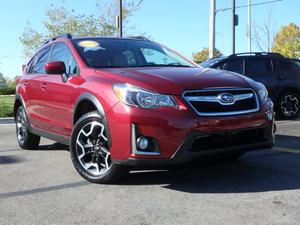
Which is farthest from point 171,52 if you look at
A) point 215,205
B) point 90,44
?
point 215,205

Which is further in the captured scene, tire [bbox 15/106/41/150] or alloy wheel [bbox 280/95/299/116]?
alloy wheel [bbox 280/95/299/116]

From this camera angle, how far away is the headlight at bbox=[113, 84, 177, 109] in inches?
185

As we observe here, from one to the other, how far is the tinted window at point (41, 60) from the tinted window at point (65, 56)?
0.95 feet

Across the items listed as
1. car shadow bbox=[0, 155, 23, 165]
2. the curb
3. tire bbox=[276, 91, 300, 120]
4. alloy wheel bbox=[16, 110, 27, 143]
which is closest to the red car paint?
car shadow bbox=[0, 155, 23, 165]

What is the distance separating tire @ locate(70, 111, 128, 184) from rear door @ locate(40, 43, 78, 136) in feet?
1.57

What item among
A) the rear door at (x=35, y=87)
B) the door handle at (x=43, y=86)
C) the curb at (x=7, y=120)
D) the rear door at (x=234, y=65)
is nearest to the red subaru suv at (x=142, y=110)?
the door handle at (x=43, y=86)

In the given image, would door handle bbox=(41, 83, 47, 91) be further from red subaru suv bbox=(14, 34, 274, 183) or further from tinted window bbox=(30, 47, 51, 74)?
tinted window bbox=(30, 47, 51, 74)

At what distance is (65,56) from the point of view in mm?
6312

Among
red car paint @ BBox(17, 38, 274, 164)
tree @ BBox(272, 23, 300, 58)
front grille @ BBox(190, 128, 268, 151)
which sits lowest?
front grille @ BBox(190, 128, 268, 151)

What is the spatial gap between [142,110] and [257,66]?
787cm

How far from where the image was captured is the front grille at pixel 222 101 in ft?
15.6

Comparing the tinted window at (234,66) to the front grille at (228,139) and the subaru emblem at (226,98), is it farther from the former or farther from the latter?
the subaru emblem at (226,98)

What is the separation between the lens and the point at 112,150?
4895 mm

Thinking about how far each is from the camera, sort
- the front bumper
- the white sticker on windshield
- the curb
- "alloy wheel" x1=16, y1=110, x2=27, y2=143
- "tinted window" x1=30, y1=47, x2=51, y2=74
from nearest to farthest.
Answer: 1. the front bumper
2. the white sticker on windshield
3. "tinted window" x1=30, y1=47, x2=51, y2=74
4. "alloy wheel" x1=16, y1=110, x2=27, y2=143
5. the curb
